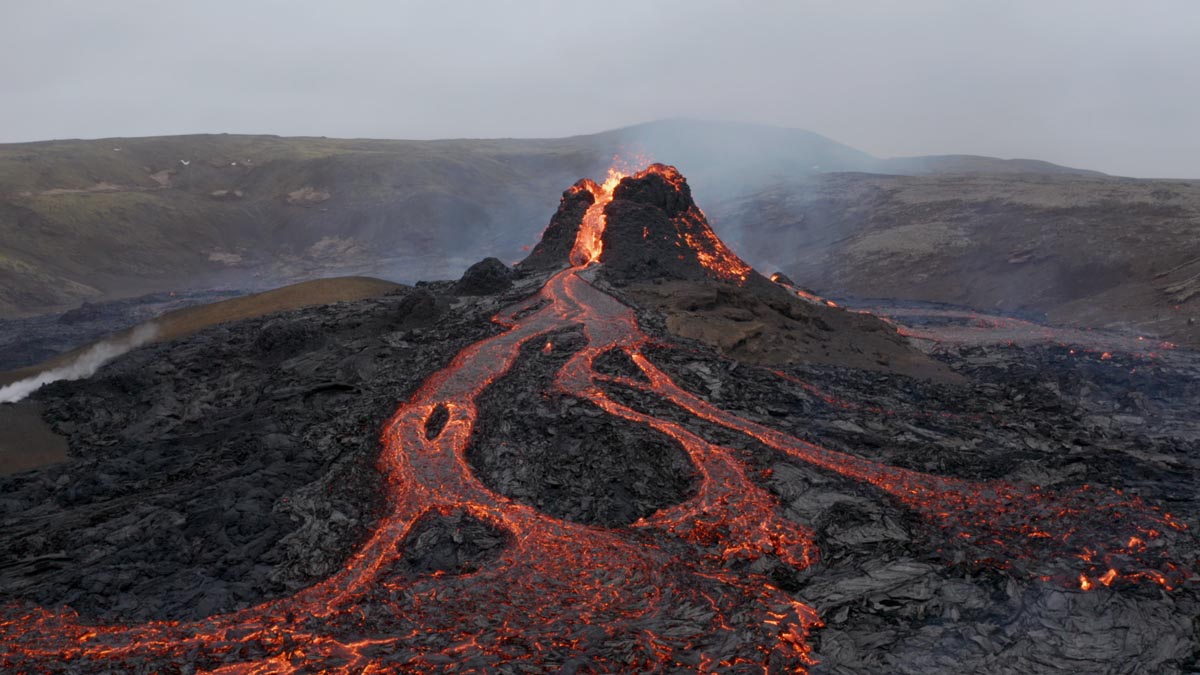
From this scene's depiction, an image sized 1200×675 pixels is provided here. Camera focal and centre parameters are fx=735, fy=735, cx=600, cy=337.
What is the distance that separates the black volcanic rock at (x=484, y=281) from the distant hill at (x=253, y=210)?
151ft

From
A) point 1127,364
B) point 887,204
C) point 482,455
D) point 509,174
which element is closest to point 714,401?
point 482,455

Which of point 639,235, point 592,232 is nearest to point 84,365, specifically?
point 592,232

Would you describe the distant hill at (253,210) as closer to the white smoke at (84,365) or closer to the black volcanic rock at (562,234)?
the black volcanic rock at (562,234)

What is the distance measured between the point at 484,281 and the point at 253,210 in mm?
89964

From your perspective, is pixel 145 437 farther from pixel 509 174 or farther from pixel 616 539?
pixel 509 174

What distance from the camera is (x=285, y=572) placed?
1738 cm

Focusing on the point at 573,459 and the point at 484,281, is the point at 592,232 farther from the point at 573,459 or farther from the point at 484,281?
the point at 573,459

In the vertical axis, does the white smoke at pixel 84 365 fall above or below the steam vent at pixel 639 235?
below

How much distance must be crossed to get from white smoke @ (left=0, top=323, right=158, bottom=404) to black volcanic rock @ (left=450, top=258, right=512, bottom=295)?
58.4 ft

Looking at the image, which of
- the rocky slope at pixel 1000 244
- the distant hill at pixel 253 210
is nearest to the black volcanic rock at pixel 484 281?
the rocky slope at pixel 1000 244

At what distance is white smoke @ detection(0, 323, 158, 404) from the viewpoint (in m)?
31.8

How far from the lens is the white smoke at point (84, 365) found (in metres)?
31.8

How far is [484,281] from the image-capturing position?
4375 centimetres

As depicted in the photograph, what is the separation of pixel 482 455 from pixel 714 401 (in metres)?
8.94
